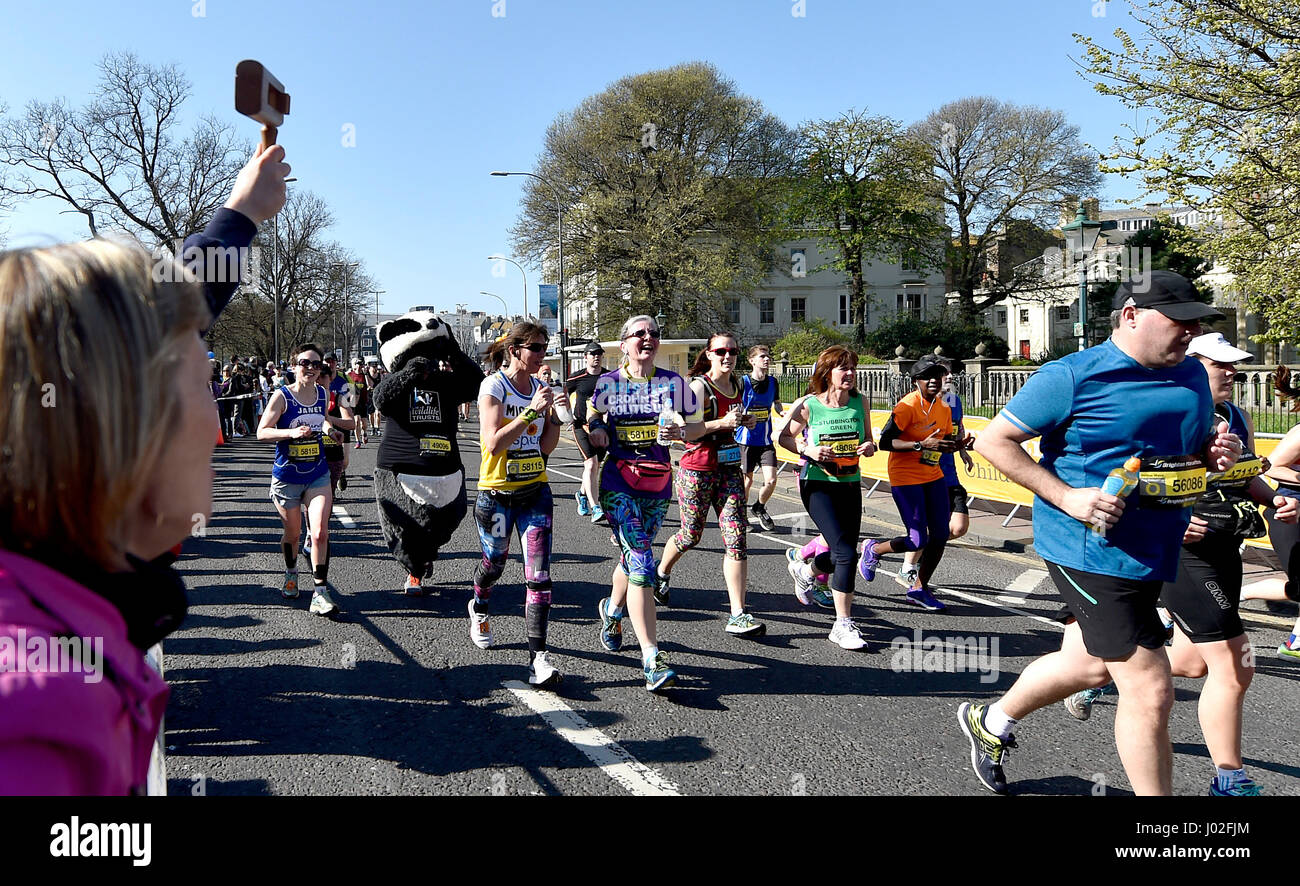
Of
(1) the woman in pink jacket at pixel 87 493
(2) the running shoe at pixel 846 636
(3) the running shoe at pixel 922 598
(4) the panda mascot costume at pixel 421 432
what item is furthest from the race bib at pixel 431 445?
(1) the woman in pink jacket at pixel 87 493

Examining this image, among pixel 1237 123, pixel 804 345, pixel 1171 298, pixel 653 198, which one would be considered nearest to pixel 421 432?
pixel 1171 298

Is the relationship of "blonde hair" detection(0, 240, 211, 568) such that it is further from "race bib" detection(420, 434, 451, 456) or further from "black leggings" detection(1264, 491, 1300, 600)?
"black leggings" detection(1264, 491, 1300, 600)

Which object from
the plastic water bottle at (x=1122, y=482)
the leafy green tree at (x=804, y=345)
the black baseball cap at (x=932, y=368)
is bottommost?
the plastic water bottle at (x=1122, y=482)

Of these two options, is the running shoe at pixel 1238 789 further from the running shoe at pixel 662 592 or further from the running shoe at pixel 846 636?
the running shoe at pixel 662 592

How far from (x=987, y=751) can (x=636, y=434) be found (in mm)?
2565

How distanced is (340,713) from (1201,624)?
416cm

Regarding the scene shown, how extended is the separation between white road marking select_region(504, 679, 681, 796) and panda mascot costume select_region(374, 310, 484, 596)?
175 centimetres

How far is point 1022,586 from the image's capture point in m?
8.23

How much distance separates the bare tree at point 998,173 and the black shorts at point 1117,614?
54.1 m

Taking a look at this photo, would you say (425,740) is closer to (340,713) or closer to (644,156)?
(340,713)

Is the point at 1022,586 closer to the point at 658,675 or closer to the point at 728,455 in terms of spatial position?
the point at 728,455

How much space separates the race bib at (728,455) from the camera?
6777mm

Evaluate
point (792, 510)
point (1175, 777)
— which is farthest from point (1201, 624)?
point (792, 510)

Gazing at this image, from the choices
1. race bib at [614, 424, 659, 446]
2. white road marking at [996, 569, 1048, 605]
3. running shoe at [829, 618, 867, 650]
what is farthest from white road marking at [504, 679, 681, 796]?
white road marking at [996, 569, 1048, 605]
